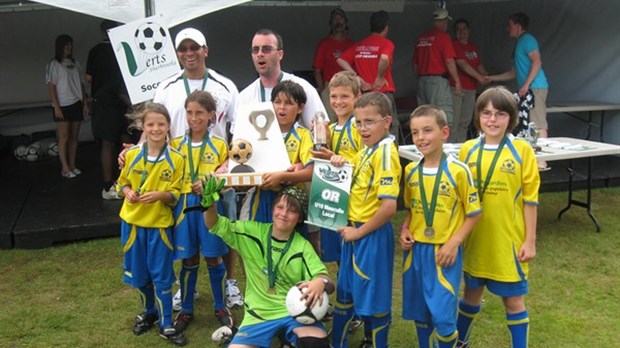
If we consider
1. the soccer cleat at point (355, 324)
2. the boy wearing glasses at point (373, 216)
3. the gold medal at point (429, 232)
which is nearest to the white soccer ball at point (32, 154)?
the soccer cleat at point (355, 324)

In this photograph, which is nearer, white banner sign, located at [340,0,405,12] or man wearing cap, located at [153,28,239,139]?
man wearing cap, located at [153,28,239,139]

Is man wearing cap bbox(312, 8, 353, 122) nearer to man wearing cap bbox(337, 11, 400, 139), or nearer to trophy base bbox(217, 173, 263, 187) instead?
man wearing cap bbox(337, 11, 400, 139)

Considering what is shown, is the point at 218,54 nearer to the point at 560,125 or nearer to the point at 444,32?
the point at 444,32

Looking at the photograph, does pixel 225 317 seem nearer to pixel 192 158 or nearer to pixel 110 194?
pixel 192 158

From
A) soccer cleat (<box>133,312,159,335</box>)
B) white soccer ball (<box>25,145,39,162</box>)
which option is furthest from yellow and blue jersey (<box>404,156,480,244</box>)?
white soccer ball (<box>25,145,39,162</box>)

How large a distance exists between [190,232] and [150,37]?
1.44m

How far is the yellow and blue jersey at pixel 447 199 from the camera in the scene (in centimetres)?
273

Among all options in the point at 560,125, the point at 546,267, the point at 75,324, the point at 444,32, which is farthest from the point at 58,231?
the point at 560,125

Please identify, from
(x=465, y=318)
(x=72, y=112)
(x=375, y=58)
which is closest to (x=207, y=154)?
(x=465, y=318)

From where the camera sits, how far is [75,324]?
3771 millimetres

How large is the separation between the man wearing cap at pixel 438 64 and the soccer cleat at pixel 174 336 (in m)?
4.71

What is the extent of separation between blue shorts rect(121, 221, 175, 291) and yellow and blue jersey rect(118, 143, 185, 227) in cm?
5

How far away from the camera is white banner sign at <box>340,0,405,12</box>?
28.9 feet

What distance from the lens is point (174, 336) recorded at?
11.5 feet
